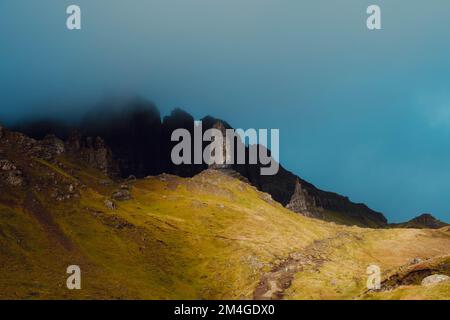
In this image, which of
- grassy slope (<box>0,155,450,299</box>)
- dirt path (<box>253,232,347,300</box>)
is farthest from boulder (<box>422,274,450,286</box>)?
dirt path (<box>253,232,347,300</box>)

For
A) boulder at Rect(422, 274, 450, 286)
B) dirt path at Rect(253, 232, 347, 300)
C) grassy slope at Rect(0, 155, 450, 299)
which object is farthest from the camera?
dirt path at Rect(253, 232, 347, 300)

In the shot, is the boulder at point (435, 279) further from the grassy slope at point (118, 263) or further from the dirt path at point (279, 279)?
the dirt path at point (279, 279)

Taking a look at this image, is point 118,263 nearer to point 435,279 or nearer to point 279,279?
point 279,279

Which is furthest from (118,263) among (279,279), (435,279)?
(435,279)

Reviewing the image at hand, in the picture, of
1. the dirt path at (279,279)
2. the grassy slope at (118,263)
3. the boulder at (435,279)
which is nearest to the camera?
the boulder at (435,279)

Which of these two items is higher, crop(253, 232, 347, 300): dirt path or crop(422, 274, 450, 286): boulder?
crop(422, 274, 450, 286): boulder

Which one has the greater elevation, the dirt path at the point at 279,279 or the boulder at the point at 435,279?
the boulder at the point at 435,279

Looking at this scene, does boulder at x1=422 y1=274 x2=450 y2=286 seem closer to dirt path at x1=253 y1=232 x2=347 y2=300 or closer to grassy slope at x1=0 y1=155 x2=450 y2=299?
grassy slope at x1=0 y1=155 x2=450 y2=299

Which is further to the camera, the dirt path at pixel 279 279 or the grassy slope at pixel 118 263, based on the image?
the dirt path at pixel 279 279

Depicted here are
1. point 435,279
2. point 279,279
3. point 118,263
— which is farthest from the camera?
point 279,279

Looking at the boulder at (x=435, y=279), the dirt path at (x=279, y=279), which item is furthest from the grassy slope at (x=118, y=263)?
the boulder at (x=435, y=279)
